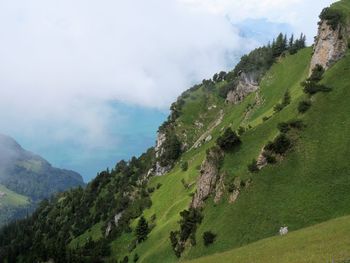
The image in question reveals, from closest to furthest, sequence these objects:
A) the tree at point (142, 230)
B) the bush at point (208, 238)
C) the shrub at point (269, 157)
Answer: the bush at point (208, 238), the shrub at point (269, 157), the tree at point (142, 230)

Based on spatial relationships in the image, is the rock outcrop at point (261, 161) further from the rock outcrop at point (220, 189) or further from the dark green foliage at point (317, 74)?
the dark green foliage at point (317, 74)

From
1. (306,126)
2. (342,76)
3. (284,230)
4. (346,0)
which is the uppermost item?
(346,0)

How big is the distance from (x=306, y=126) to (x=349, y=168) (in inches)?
541

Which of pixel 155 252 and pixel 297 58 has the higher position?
pixel 297 58

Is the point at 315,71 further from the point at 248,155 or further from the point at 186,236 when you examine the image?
the point at 186,236

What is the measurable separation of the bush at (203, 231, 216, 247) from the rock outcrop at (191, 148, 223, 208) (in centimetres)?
1416

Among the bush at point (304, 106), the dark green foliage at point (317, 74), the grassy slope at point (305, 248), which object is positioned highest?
the dark green foliage at point (317, 74)

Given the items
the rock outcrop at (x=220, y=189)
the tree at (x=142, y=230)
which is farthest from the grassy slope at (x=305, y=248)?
the tree at (x=142, y=230)

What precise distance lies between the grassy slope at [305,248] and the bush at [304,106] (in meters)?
32.1

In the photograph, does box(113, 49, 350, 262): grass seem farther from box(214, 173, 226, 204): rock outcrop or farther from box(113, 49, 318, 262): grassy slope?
box(214, 173, 226, 204): rock outcrop

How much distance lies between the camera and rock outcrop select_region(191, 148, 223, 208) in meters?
99.2

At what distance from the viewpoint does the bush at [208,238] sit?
8444 centimetres

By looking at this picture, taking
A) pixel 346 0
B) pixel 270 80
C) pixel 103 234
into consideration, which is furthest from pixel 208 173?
pixel 103 234

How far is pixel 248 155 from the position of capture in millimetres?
94812
